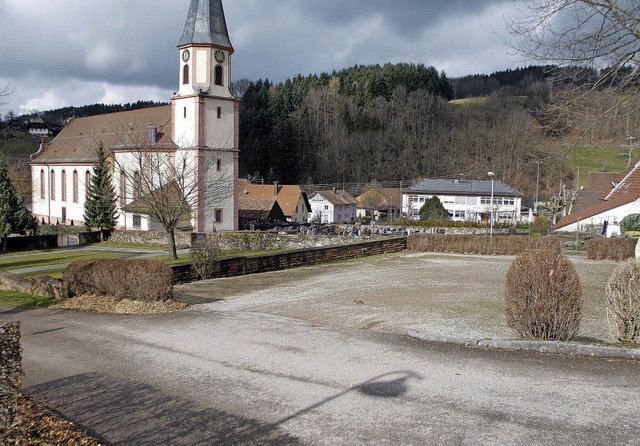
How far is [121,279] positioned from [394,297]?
21.6 ft

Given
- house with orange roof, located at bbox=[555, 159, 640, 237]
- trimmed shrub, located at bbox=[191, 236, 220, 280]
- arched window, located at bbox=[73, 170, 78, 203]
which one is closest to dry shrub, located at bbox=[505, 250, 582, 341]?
trimmed shrub, located at bbox=[191, 236, 220, 280]

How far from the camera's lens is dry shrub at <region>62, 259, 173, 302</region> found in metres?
12.4

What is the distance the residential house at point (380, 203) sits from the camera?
79.2 m

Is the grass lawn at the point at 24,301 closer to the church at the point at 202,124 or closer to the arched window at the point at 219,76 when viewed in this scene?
the church at the point at 202,124

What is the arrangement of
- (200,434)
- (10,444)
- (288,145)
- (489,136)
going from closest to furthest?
(10,444) < (200,434) < (489,136) < (288,145)

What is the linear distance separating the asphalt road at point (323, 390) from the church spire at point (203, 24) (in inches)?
1515

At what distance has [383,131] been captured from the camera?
348 ft

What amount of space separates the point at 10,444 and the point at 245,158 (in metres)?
93.6

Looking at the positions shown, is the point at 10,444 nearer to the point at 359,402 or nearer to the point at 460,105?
the point at 359,402

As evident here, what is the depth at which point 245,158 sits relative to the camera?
96.8m

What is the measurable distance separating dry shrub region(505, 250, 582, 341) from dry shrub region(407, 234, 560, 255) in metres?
19.5

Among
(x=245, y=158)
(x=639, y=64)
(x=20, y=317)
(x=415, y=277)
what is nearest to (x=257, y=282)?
(x=415, y=277)

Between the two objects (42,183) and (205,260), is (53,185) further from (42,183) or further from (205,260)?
(205,260)

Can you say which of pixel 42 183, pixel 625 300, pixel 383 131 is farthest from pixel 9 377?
pixel 383 131
